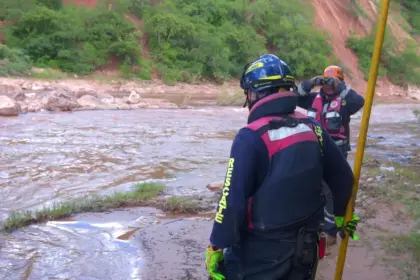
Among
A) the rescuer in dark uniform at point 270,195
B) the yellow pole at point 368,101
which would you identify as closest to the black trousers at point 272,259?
the rescuer in dark uniform at point 270,195

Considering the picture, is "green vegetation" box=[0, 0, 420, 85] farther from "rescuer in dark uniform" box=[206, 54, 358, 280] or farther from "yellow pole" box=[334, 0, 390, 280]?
"rescuer in dark uniform" box=[206, 54, 358, 280]

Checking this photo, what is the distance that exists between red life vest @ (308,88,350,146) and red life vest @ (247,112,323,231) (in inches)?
120

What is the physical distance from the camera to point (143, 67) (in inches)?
1280

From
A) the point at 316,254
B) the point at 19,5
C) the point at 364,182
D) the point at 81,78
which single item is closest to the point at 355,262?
the point at 316,254

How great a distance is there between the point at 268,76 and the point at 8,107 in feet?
52.3

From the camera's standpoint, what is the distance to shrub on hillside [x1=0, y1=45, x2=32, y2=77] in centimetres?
2583

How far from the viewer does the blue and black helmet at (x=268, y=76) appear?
274cm

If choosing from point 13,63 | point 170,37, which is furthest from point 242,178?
point 170,37

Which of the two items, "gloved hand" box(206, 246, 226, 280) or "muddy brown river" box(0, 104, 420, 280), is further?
"muddy brown river" box(0, 104, 420, 280)

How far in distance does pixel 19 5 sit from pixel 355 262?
104 ft

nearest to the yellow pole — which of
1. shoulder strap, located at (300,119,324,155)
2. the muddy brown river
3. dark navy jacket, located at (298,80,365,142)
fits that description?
shoulder strap, located at (300,119,324,155)

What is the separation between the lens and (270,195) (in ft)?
8.46

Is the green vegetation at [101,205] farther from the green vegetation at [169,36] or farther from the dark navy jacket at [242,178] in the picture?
the green vegetation at [169,36]

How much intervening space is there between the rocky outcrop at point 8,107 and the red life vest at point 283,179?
Answer: 52.3ft
